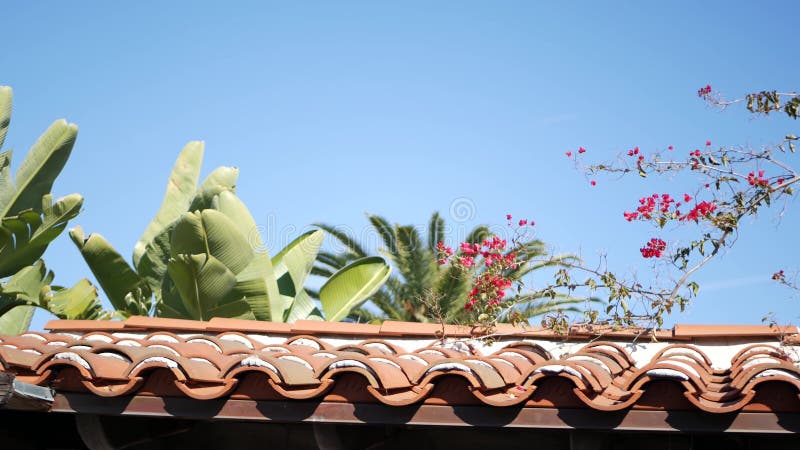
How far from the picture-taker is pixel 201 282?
9016mm

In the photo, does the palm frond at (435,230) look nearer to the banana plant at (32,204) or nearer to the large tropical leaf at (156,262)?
the large tropical leaf at (156,262)

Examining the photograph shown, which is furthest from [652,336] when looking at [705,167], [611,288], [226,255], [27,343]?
[226,255]

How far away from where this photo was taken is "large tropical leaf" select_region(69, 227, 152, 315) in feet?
33.7

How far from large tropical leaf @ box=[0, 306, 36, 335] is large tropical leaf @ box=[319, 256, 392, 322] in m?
3.82

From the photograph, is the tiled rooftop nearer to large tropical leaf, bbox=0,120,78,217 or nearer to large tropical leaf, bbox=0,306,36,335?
large tropical leaf, bbox=0,120,78,217

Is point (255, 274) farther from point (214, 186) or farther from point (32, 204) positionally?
point (32, 204)

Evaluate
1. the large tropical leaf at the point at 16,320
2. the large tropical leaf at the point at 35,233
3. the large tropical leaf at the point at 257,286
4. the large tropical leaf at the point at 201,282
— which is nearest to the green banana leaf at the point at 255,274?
the large tropical leaf at the point at 257,286

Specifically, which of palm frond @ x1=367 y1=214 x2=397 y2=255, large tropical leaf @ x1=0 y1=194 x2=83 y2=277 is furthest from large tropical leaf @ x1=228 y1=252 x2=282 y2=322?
palm frond @ x1=367 y1=214 x2=397 y2=255

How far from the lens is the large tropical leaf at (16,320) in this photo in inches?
425

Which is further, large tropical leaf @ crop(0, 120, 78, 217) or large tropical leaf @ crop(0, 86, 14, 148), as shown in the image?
large tropical leaf @ crop(0, 120, 78, 217)

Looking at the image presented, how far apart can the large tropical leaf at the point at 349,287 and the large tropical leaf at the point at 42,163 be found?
343 centimetres

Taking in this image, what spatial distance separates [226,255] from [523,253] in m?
3.91

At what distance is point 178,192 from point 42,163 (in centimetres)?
222

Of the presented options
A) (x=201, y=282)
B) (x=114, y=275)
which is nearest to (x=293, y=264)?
(x=114, y=275)
